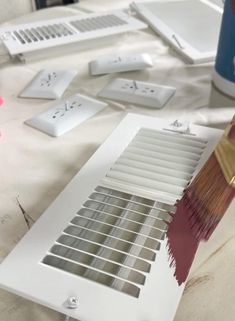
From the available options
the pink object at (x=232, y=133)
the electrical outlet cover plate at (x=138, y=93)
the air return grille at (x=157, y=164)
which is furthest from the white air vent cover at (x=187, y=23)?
the pink object at (x=232, y=133)

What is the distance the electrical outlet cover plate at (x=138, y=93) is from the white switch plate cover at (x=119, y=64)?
0.05 metres

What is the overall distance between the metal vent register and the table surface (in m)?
0.02

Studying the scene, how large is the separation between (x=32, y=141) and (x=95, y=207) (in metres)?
0.17

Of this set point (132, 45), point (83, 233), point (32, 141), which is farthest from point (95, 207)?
point (132, 45)

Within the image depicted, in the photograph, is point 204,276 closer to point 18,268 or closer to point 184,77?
point 18,268

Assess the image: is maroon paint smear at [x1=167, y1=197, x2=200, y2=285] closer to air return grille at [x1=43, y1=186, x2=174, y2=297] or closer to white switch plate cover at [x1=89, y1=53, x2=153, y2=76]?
air return grille at [x1=43, y1=186, x2=174, y2=297]

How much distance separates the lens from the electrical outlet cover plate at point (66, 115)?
0.56 m

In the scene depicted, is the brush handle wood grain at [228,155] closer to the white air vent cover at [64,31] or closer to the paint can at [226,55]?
the paint can at [226,55]

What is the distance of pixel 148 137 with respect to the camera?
51 centimetres

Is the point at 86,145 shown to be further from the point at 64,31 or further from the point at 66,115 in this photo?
the point at 64,31

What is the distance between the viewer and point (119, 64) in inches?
27.8

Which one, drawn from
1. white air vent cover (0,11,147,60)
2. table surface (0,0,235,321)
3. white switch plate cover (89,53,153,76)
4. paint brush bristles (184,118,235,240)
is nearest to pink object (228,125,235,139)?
paint brush bristles (184,118,235,240)

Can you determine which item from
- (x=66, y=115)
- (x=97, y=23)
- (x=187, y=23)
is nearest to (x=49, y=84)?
(x=66, y=115)

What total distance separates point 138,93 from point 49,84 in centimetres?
14
